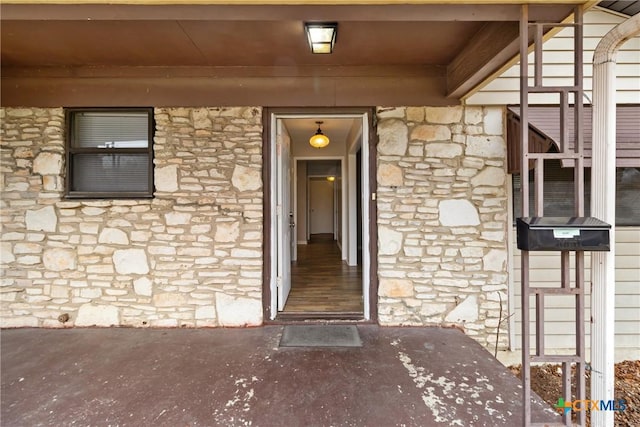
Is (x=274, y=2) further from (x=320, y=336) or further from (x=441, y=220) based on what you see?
(x=320, y=336)

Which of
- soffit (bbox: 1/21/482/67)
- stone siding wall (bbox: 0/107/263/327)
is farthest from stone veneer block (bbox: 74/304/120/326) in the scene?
soffit (bbox: 1/21/482/67)

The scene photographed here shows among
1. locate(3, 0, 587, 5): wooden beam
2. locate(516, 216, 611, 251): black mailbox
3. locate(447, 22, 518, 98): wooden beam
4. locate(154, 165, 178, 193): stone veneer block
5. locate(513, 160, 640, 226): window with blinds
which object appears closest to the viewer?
locate(516, 216, 611, 251): black mailbox

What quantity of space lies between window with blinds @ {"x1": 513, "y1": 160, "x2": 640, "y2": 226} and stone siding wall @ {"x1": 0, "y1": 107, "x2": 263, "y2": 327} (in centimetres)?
278

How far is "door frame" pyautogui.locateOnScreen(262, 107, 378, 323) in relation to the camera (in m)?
2.96

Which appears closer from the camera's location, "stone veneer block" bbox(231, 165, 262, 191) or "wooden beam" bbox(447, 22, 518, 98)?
"wooden beam" bbox(447, 22, 518, 98)

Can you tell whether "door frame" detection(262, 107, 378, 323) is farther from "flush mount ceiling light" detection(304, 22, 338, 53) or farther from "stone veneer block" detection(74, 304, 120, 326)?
"stone veneer block" detection(74, 304, 120, 326)

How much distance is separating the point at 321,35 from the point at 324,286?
9.66 feet

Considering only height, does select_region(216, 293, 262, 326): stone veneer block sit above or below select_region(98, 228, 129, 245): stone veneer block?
below

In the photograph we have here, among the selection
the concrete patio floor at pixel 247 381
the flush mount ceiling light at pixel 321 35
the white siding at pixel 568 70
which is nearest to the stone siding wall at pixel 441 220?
the white siding at pixel 568 70

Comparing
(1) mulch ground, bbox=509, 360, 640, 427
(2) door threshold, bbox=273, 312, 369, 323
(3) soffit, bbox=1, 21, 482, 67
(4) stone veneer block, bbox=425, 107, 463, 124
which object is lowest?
(1) mulch ground, bbox=509, 360, 640, 427

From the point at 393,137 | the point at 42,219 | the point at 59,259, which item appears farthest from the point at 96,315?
the point at 393,137

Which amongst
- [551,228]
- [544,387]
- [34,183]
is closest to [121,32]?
[34,183]

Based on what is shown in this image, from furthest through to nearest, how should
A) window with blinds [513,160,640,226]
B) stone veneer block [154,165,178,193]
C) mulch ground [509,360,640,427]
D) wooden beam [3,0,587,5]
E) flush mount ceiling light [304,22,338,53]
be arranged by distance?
window with blinds [513,160,640,226] < stone veneer block [154,165,178,193] < mulch ground [509,360,640,427] < flush mount ceiling light [304,22,338,53] < wooden beam [3,0,587,5]

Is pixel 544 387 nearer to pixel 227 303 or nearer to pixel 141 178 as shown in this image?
pixel 227 303
